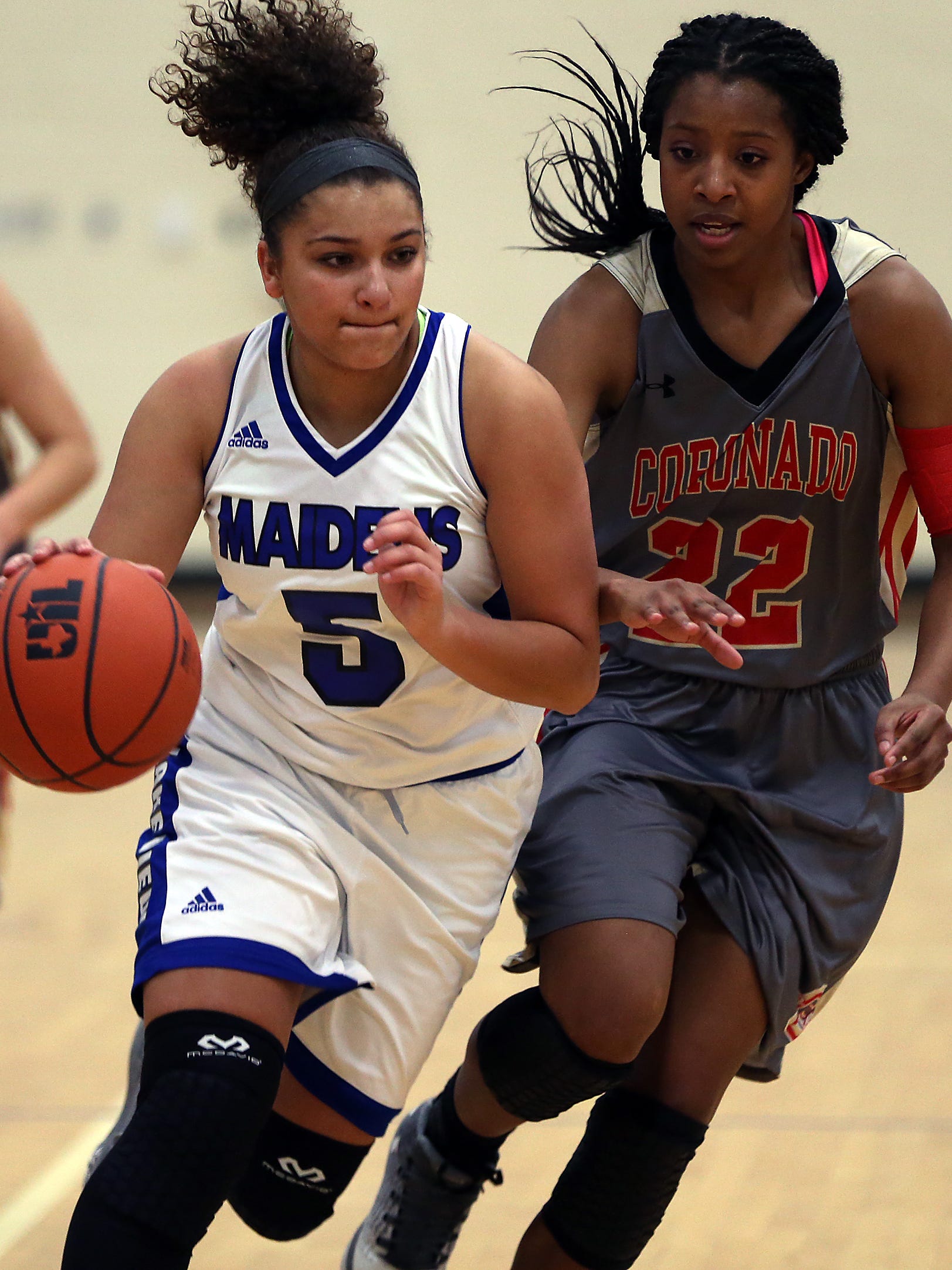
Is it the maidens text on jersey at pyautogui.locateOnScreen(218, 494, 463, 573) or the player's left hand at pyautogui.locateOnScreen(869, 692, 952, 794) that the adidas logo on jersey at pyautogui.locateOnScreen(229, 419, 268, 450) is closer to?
the maidens text on jersey at pyautogui.locateOnScreen(218, 494, 463, 573)

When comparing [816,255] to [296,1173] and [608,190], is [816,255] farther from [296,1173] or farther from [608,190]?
[296,1173]

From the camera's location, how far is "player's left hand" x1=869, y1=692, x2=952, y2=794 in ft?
8.16

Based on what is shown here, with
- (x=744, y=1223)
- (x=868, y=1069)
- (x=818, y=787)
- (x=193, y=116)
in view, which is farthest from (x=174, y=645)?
(x=868, y=1069)

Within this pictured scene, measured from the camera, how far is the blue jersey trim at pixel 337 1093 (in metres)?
2.43

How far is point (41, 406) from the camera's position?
298cm

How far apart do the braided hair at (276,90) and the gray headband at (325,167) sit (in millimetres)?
40

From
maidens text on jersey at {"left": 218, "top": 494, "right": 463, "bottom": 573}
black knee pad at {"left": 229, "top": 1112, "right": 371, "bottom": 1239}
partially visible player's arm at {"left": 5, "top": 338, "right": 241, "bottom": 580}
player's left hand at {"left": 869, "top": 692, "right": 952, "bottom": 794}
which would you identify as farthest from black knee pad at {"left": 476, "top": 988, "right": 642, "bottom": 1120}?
partially visible player's arm at {"left": 5, "top": 338, "right": 241, "bottom": 580}

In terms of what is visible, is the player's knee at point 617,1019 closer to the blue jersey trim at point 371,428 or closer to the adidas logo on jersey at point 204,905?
the adidas logo on jersey at point 204,905

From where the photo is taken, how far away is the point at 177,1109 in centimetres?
205

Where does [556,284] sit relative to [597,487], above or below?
above

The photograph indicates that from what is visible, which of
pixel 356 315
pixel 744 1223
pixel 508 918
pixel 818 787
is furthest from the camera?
pixel 508 918

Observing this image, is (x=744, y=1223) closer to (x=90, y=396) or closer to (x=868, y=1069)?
(x=868, y=1069)

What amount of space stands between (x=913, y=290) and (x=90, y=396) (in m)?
7.94

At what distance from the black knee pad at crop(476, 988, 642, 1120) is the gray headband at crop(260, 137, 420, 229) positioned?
1.20 metres
